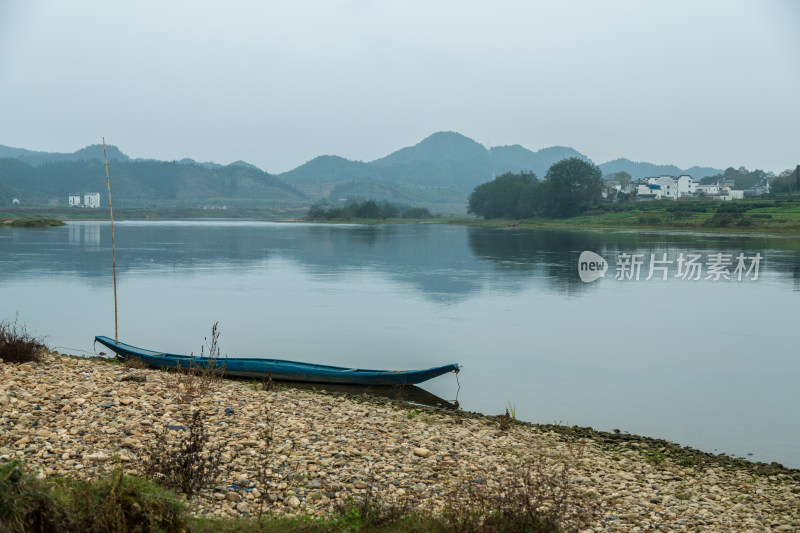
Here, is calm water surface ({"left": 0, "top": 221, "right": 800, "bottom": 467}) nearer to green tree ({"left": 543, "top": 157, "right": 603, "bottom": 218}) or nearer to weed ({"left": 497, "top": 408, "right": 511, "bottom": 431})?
weed ({"left": 497, "top": 408, "right": 511, "bottom": 431})

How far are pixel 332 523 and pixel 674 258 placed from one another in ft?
165

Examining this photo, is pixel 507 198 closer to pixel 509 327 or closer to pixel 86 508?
pixel 509 327

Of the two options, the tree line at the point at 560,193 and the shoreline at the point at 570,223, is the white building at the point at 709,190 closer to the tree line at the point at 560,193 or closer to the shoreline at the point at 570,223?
the tree line at the point at 560,193

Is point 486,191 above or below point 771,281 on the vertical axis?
above

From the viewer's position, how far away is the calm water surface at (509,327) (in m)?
14.7

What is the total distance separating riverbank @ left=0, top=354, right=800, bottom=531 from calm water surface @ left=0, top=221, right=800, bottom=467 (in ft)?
6.66

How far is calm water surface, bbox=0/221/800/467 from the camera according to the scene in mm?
14727

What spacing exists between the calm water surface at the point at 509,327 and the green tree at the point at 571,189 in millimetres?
82039

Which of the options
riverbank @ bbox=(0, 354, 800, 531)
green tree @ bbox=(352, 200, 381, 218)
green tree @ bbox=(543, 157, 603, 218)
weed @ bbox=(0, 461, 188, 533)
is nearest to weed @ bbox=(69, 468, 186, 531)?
weed @ bbox=(0, 461, 188, 533)

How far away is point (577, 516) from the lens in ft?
24.3

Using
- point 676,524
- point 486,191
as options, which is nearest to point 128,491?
point 676,524

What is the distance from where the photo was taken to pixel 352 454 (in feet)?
31.2

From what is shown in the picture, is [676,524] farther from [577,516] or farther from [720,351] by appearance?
[720,351]

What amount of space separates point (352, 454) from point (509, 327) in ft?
50.0
